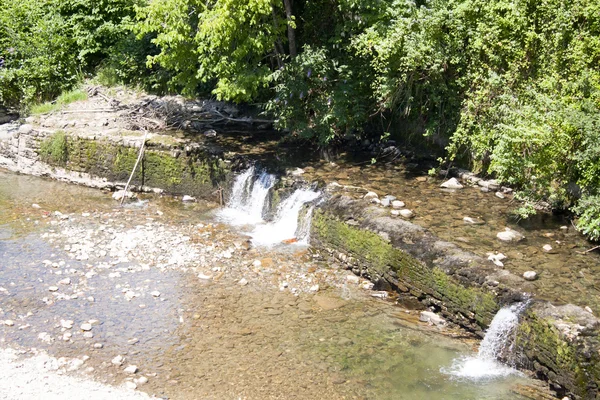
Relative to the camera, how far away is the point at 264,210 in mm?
11320

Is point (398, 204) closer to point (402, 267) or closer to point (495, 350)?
point (402, 267)

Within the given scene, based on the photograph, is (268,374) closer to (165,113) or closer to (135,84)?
(165,113)

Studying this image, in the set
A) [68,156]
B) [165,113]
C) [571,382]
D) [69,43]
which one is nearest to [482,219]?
[571,382]

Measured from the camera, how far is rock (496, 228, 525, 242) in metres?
8.70

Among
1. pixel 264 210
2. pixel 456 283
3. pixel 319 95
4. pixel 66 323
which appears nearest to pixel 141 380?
pixel 66 323

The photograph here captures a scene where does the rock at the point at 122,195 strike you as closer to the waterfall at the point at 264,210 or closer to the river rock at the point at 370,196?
the waterfall at the point at 264,210

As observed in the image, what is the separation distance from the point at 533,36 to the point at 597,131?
226 cm

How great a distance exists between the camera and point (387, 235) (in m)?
8.78

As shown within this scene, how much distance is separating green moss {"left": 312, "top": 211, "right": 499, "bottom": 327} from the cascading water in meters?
0.22

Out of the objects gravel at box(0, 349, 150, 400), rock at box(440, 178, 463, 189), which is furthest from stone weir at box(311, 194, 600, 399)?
gravel at box(0, 349, 150, 400)

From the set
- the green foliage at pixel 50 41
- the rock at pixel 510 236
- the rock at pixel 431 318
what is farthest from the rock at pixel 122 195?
the rock at pixel 510 236

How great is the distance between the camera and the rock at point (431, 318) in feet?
25.5

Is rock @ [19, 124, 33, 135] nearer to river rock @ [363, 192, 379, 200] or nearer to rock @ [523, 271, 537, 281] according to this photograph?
river rock @ [363, 192, 379, 200]

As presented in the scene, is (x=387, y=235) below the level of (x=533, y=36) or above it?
below
